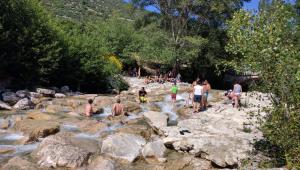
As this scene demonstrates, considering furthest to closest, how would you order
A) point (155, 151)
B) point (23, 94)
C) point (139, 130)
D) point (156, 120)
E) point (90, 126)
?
point (23, 94), point (156, 120), point (90, 126), point (139, 130), point (155, 151)

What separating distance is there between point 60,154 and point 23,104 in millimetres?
11507

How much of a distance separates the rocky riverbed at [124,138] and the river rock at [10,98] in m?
0.20

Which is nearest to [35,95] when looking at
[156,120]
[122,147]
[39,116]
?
[39,116]

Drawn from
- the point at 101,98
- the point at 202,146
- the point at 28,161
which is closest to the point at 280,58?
the point at 202,146

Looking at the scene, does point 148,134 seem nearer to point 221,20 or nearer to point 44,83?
point 44,83

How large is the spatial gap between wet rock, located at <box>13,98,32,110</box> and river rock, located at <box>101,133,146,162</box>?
10.2 m

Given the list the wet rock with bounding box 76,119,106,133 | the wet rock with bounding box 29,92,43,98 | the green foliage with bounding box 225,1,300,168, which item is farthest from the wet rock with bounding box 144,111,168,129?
the wet rock with bounding box 29,92,43,98

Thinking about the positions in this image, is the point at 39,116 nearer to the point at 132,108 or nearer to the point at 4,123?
the point at 4,123

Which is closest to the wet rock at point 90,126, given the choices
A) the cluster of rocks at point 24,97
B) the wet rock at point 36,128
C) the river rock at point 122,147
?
Answer: the wet rock at point 36,128

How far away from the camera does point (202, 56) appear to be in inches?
1865

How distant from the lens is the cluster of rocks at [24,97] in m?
24.3

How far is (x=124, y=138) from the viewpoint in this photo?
52.5 ft

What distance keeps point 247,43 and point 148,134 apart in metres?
6.60

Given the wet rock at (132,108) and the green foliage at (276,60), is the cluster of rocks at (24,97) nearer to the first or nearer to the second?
the wet rock at (132,108)
